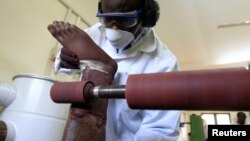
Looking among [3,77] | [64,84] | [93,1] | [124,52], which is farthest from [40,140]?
[93,1]

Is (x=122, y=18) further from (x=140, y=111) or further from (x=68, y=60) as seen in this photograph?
(x=140, y=111)

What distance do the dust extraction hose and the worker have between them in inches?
6.7

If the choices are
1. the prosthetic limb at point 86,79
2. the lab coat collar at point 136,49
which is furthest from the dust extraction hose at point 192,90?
the lab coat collar at point 136,49

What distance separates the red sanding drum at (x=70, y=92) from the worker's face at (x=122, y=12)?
223mm

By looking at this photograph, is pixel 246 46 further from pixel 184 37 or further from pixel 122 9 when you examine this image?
pixel 122 9

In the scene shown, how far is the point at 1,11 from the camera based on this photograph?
119cm

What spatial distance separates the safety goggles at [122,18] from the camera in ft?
1.72

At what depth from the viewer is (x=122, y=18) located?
0.54 m

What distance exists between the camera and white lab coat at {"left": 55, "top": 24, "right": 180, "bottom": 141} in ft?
1.80

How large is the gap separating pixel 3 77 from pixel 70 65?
2.66 ft

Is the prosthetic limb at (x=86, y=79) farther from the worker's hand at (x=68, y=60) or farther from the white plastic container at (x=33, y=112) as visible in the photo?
the white plastic container at (x=33, y=112)

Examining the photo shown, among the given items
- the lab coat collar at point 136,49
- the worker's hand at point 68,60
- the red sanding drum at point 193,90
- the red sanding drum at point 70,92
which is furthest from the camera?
the lab coat collar at point 136,49

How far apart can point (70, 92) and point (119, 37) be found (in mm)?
269

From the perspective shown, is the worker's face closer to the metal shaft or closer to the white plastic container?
the metal shaft
